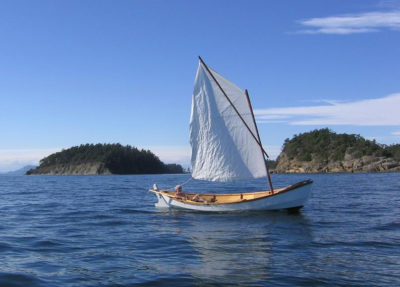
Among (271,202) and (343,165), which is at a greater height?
(343,165)

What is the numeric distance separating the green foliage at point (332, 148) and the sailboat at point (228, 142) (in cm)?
14328

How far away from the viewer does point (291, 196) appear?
29.8m

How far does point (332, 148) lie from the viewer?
182m

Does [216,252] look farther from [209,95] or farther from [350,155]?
[350,155]

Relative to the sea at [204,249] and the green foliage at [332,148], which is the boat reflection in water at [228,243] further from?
the green foliage at [332,148]

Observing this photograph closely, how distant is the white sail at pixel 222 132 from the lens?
30469mm

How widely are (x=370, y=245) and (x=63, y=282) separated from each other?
13.1 metres

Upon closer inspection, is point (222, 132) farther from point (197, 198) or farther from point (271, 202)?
point (197, 198)

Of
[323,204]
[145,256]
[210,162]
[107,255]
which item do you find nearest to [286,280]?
[145,256]

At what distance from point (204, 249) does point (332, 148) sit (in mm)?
172676

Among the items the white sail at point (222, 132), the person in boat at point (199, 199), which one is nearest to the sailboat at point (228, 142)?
the white sail at point (222, 132)

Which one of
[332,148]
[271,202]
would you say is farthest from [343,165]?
[271,202]

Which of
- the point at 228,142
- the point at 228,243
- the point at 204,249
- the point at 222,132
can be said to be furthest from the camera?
the point at 228,142

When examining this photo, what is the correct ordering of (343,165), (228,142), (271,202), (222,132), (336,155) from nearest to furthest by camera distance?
(271,202)
(222,132)
(228,142)
(343,165)
(336,155)
